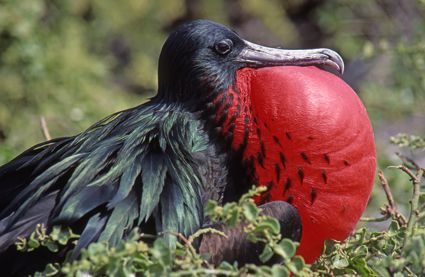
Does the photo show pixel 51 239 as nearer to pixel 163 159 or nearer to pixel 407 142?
pixel 163 159

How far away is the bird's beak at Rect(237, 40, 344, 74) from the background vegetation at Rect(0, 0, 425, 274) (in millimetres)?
538

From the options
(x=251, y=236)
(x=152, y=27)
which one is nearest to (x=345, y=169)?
(x=251, y=236)

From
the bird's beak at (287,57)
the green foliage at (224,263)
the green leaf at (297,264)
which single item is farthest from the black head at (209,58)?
the green leaf at (297,264)

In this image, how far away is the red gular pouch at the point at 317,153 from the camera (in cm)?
211

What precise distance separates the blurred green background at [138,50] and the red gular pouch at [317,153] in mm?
700

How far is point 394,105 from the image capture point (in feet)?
11.6

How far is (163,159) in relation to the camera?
2.08m

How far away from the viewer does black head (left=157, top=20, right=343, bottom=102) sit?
2.26 meters

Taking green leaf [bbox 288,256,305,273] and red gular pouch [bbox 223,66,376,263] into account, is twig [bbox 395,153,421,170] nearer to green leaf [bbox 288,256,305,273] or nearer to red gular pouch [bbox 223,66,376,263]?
red gular pouch [bbox 223,66,376,263]

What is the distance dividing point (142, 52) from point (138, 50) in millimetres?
50

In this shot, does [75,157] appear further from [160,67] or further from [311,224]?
[311,224]

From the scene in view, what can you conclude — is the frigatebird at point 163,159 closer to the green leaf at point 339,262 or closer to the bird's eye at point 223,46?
the bird's eye at point 223,46

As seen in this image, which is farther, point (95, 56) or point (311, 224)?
point (95, 56)

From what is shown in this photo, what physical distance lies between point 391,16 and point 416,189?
288cm
